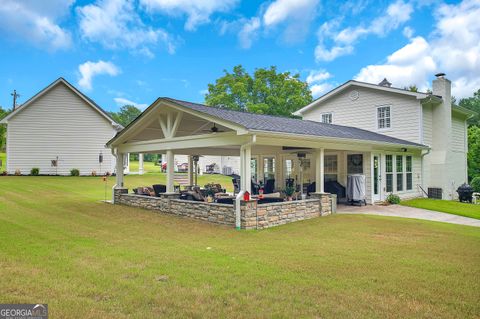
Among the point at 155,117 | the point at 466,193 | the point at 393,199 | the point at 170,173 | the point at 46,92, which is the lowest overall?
the point at 393,199

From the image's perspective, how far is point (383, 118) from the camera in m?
17.5

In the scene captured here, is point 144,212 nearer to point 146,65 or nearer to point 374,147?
point 374,147

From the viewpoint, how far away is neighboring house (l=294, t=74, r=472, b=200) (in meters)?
14.9

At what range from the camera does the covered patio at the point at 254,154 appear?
9016mm

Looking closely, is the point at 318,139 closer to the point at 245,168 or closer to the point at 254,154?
the point at 245,168

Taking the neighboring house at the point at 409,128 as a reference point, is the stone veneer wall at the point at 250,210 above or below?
below

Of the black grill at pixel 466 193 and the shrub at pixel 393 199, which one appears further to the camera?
the black grill at pixel 466 193

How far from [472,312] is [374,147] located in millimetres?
10588

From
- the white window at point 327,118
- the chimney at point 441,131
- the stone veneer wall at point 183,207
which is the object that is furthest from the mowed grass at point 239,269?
the white window at point 327,118

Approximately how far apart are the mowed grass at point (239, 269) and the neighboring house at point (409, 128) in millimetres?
5842

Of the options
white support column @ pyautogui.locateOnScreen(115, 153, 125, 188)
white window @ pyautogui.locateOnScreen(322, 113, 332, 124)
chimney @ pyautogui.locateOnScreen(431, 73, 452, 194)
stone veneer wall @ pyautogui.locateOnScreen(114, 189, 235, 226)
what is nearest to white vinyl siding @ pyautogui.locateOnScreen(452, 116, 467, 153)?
chimney @ pyautogui.locateOnScreen(431, 73, 452, 194)

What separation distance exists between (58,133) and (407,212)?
2408cm

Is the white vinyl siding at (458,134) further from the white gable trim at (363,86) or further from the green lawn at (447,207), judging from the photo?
the green lawn at (447,207)

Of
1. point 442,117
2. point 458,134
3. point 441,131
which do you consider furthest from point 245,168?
point 458,134
